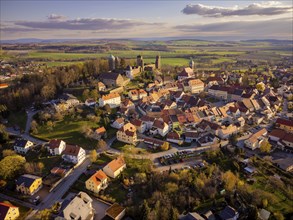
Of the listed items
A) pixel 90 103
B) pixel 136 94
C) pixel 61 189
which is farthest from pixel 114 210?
pixel 136 94

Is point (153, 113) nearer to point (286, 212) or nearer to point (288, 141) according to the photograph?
point (288, 141)

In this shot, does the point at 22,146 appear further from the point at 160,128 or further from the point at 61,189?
the point at 160,128

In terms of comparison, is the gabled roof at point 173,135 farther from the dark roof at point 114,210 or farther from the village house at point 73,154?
the dark roof at point 114,210

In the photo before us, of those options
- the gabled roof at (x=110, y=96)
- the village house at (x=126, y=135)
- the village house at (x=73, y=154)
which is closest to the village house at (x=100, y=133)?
the village house at (x=126, y=135)

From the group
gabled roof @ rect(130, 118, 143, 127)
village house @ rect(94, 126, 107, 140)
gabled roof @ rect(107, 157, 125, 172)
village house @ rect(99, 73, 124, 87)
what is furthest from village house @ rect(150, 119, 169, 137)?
village house @ rect(99, 73, 124, 87)

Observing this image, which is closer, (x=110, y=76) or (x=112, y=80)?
(x=112, y=80)

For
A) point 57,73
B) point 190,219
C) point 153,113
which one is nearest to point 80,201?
point 190,219
